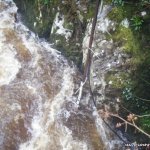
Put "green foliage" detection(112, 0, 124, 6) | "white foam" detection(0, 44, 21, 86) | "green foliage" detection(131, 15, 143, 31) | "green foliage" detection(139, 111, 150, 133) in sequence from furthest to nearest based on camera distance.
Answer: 1. "white foam" detection(0, 44, 21, 86)
2. "green foliage" detection(112, 0, 124, 6)
3. "green foliage" detection(139, 111, 150, 133)
4. "green foliage" detection(131, 15, 143, 31)

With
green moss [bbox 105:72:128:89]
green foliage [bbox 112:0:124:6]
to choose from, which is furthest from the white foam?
green foliage [bbox 112:0:124:6]

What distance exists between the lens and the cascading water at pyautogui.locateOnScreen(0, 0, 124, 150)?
5.67 m

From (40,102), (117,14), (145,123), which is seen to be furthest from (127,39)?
(40,102)

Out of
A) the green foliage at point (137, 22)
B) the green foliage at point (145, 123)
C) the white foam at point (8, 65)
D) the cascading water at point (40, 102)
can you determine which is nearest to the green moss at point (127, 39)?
the green foliage at point (137, 22)

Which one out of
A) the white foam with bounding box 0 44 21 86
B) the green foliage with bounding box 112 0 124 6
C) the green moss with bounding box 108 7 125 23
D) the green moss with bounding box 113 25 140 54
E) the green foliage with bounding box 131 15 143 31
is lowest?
the white foam with bounding box 0 44 21 86

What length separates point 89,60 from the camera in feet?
20.1

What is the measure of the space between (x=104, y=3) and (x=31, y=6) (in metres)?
2.16

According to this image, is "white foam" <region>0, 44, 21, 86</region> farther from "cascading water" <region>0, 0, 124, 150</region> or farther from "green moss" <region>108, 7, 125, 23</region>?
"green moss" <region>108, 7, 125, 23</region>

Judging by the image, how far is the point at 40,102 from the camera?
6094 mm

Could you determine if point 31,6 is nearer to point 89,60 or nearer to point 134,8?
point 89,60

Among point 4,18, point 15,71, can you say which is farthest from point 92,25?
point 4,18

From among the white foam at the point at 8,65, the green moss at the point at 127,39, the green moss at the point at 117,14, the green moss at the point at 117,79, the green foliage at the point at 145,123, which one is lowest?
the green foliage at the point at 145,123

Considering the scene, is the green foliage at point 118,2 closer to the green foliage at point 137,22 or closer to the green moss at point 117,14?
the green moss at point 117,14

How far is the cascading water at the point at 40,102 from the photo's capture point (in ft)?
18.6
